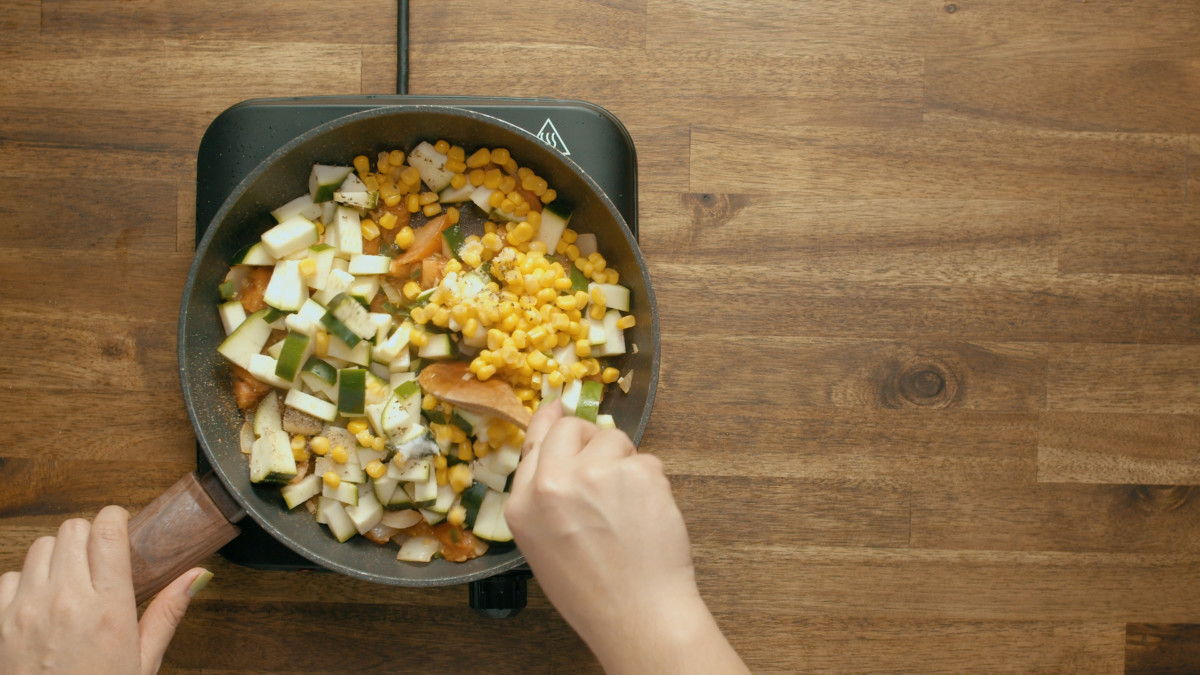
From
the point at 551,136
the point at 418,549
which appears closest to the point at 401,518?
the point at 418,549

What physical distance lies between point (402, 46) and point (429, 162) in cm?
31

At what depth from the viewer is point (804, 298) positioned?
1574 millimetres

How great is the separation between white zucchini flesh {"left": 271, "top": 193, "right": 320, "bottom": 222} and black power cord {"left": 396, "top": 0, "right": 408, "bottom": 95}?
0.96ft

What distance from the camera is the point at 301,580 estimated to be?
61.1 inches

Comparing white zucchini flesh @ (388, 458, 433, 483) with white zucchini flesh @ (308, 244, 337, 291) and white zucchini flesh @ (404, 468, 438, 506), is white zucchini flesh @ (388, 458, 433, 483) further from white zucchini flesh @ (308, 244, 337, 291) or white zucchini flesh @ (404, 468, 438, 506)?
white zucchini flesh @ (308, 244, 337, 291)

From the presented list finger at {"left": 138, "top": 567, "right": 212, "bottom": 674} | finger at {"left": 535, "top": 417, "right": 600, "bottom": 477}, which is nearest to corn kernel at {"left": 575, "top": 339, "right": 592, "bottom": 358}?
finger at {"left": 535, "top": 417, "right": 600, "bottom": 477}

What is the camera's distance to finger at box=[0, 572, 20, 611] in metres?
1.23

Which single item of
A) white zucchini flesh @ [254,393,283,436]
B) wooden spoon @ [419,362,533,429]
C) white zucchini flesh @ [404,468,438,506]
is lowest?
white zucchini flesh @ [404,468,438,506]

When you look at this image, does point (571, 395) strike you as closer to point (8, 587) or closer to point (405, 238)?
point (405, 238)

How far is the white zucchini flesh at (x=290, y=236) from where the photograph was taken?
4.32 feet

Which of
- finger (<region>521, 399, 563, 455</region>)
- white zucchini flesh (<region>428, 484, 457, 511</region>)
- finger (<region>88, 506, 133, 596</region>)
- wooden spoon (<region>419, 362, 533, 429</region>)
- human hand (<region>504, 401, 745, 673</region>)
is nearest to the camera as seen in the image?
human hand (<region>504, 401, 745, 673</region>)

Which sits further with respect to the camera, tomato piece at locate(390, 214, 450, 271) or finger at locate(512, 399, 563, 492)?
tomato piece at locate(390, 214, 450, 271)

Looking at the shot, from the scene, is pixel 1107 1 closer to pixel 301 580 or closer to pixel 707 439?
pixel 707 439

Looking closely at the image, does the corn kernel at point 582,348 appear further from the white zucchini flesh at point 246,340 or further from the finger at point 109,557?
the finger at point 109,557
